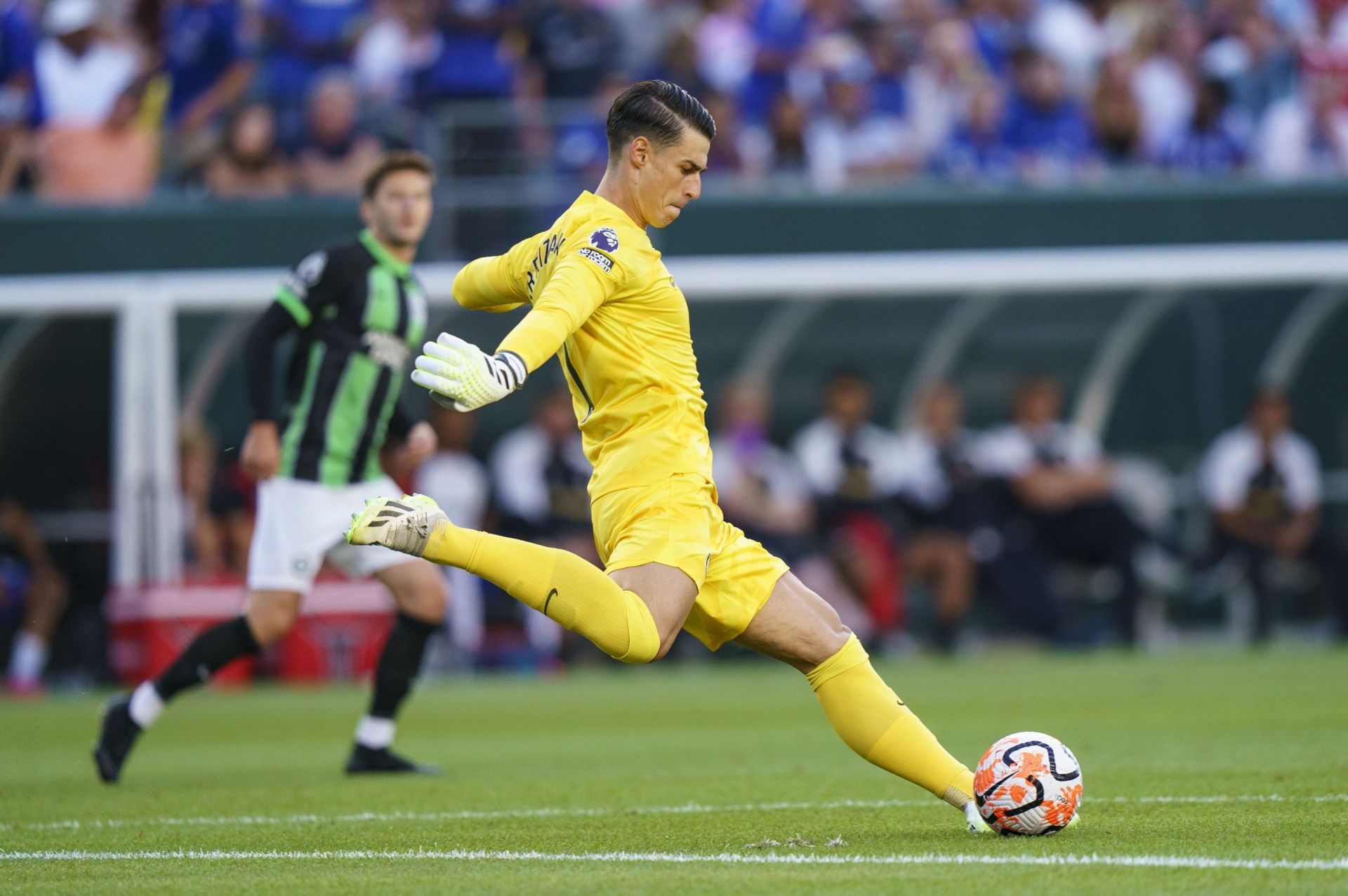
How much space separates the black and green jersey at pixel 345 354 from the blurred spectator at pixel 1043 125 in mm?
9457

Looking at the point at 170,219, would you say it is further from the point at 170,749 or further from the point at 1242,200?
the point at 1242,200

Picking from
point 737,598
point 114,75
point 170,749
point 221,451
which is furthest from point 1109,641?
point 737,598

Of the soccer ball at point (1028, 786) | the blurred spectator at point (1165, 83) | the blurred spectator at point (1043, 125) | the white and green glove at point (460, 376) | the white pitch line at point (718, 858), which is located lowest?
the white pitch line at point (718, 858)

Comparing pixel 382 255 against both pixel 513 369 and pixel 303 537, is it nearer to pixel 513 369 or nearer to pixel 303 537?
pixel 303 537

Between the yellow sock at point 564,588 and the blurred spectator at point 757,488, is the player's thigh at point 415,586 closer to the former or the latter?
the yellow sock at point 564,588

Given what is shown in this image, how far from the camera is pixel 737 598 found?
518 centimetres

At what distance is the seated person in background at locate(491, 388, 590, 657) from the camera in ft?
48.3

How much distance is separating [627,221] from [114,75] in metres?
11.3

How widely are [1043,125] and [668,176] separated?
11855mm

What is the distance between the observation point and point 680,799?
6.50 m

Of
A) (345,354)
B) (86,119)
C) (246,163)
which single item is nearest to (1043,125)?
(246,163)

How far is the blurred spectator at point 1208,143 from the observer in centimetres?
1644

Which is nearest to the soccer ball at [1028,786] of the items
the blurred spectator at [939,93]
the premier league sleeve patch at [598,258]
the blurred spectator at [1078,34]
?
the premier league sleeve patch at [598,258]

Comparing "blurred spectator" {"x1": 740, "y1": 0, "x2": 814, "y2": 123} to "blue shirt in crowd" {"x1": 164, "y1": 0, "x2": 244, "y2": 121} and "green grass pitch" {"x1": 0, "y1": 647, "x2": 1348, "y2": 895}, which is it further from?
"green grass pitch" {"x1": 0, "y1": 647, "x2": 1348, "y2": 895}
